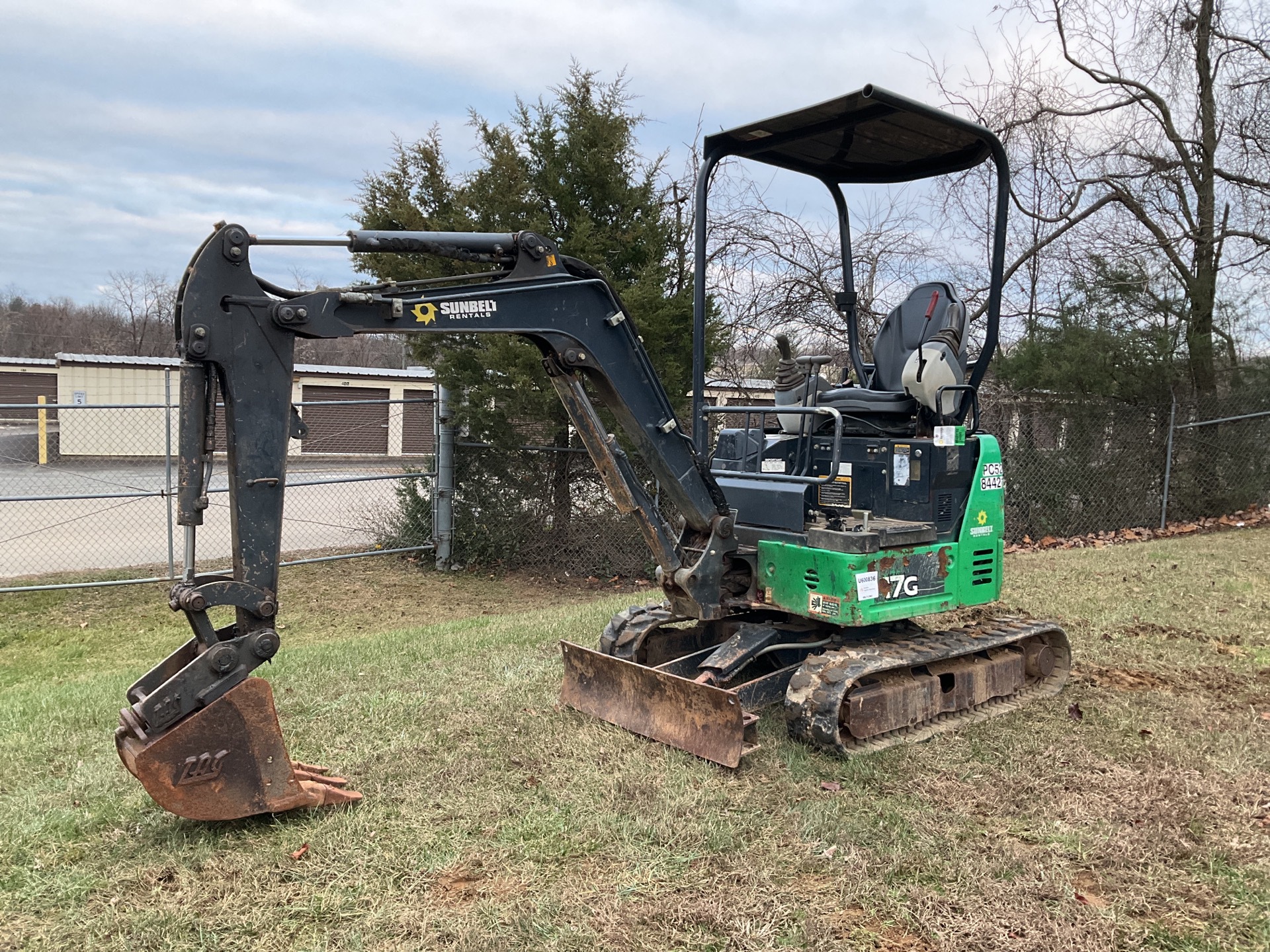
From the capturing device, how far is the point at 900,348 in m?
6.23

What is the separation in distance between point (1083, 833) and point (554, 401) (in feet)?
25.2

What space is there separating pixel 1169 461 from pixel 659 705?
11809 millimetres

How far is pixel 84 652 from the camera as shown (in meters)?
8.38

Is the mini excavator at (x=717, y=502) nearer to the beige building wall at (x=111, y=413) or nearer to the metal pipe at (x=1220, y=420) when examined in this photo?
the metal pipe at (x=1220, y=420)

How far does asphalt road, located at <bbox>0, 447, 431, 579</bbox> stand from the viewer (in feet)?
40.6

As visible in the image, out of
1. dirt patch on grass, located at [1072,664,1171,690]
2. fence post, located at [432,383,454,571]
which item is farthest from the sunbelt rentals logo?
fence post, located at [432,383,454,571]

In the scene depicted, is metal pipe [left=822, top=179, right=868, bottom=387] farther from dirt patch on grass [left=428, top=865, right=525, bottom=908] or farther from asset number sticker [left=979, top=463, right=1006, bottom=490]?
dirt patch on grass [left=428, top=865, right=525, bottom=908]

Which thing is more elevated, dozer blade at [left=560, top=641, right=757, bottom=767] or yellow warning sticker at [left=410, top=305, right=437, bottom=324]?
yellow warning sticker at [left=410, top=305, right=437, bottom=324]

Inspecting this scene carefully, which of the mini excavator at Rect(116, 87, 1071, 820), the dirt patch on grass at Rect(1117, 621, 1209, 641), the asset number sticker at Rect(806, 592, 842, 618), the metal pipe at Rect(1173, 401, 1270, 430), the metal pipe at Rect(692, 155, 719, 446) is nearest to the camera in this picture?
the mini excavator at Rect(116, 87, 1071, 820)

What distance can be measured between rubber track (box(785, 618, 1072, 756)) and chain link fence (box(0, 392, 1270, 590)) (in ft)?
18.7

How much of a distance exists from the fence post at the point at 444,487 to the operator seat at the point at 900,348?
249 inches

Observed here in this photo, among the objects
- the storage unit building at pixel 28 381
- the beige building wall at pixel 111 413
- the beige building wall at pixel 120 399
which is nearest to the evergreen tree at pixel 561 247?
the beige building wall at pixel 120 399

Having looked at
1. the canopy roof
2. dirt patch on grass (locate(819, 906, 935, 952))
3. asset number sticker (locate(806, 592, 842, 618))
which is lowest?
dirt patch on grass (locate(819, 906, 935, 952))

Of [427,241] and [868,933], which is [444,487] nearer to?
[427,241]
